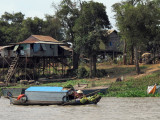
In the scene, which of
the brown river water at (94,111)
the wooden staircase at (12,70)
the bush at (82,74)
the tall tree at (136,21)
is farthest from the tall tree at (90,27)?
the brown river water at (94,111)

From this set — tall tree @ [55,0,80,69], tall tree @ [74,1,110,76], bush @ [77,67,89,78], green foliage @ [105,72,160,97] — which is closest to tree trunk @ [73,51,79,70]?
tall tree @ [55,0,80,69]

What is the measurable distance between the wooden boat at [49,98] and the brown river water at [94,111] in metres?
0.33

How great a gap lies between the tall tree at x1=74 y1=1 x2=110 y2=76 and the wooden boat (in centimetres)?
1610

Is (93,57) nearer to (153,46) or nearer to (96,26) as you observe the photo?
(96,26)

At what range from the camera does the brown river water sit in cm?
1709

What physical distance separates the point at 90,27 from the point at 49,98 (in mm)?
17987

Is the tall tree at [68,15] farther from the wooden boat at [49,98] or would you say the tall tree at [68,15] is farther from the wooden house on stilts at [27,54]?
the wooden boat at [49,98]

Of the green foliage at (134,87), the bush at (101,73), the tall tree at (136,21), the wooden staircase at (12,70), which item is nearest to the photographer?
the green foliage at (134,87)

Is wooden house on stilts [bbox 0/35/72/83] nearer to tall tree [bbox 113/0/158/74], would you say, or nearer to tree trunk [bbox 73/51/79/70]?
tree trunk [bbox 73/51/79/70]

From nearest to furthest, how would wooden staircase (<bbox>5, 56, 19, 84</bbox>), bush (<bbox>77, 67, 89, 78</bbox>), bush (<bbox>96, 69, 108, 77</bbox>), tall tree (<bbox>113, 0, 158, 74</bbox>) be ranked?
tall tree (<bbox>113, 0, 158, 74</bbox>) < wooden staircase (<bbox>5, 56, 19, 84</bbox>) < bush (<bbox>96, 69, 108, 77</bbox>) < bush (<bbox>77, 67, 89, 78</bbox>)

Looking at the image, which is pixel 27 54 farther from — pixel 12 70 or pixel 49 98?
pixel 49 98

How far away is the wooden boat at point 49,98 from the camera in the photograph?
2050cm

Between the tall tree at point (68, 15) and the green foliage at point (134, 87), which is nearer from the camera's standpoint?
the green foliage at point (134, 87)

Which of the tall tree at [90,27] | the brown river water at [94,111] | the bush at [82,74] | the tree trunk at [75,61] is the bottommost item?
the brown river water at [94,111]
